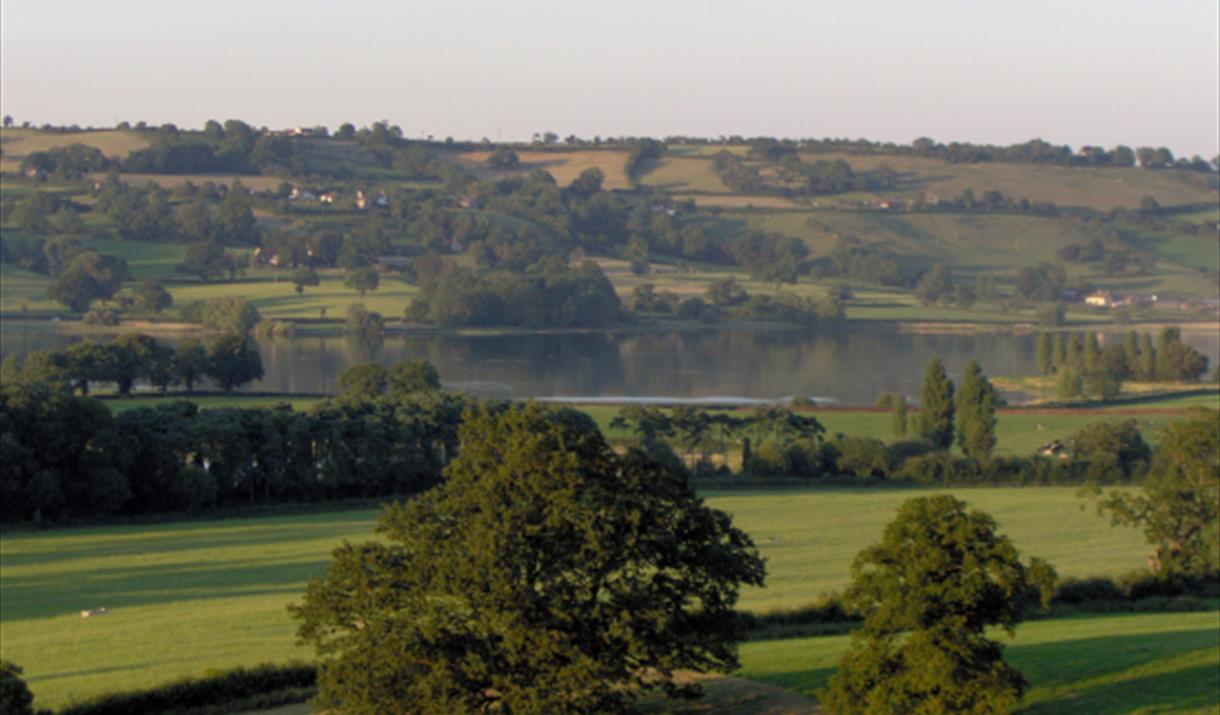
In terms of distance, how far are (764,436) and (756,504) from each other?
926 centimetres

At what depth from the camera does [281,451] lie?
38438mm

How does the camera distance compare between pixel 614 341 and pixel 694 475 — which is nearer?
pixel 694 475

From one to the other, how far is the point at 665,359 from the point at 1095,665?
240 feet

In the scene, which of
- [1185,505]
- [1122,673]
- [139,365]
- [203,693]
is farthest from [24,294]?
[1122,673]

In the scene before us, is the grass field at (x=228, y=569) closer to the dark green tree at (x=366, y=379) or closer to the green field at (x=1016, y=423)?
the green field at (x=1016, y=423)

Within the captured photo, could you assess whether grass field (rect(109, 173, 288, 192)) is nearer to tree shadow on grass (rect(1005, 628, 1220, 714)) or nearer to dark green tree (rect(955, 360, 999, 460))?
dark green tree (rect(955, 360, 999, 460))

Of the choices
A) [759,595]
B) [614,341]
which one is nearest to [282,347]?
[614,341]

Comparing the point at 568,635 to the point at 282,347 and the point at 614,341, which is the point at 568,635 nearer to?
the point at 282,347

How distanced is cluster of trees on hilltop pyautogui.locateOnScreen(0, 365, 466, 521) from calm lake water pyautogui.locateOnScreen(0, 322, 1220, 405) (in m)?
27.4

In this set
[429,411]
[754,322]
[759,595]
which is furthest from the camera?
Answer: [754,322]

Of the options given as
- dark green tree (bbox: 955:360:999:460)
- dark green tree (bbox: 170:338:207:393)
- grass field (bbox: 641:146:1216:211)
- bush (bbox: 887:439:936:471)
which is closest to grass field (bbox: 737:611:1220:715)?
bush (bbox: 887:439:936:471)

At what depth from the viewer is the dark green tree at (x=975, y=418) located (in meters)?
47.4

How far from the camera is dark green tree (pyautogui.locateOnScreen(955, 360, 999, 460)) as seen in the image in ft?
156

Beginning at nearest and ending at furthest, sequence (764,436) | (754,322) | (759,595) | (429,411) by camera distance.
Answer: (759,595) < (429,411) < (764,436) < (754,322)
